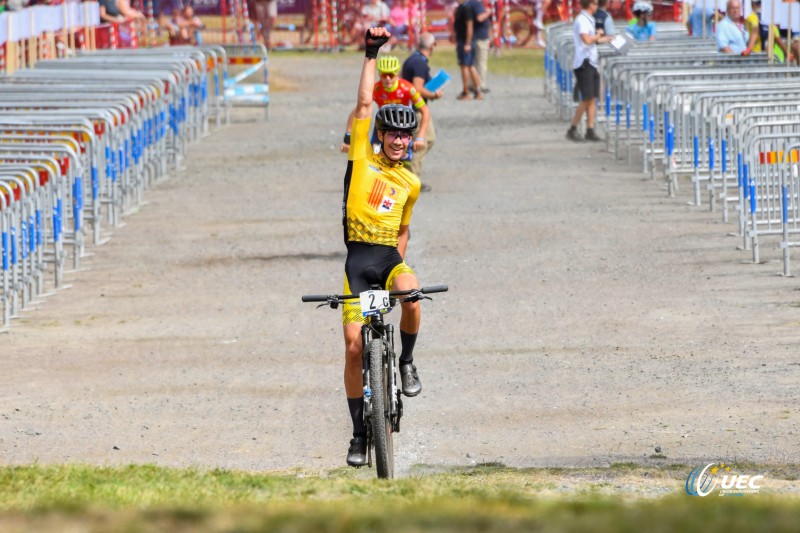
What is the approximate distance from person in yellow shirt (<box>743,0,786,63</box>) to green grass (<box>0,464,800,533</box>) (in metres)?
15.5

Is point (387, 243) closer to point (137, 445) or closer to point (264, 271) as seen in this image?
point (137, 445)

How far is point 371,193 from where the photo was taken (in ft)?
29.7

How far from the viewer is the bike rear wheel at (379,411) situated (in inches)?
333

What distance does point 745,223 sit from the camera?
51.9 ft

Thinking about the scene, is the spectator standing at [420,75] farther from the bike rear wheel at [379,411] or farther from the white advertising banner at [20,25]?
the bike rear wheel at [379,411]

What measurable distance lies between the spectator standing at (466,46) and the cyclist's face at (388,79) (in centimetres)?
1651

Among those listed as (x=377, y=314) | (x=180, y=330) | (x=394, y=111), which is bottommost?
(x=180, y=330)

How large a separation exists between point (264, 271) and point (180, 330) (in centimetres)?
258

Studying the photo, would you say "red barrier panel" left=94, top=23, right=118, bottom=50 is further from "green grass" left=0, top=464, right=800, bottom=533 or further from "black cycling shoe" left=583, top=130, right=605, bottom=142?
"green grass" left=0, top=464, right=800, bottom=533

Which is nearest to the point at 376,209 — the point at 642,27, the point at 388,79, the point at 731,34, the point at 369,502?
the point at 369,502

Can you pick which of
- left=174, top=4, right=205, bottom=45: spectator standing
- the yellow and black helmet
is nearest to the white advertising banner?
the yellow and black helmet

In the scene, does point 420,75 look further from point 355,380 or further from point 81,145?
point 355,380

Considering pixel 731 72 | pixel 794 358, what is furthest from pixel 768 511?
pixel 731 72

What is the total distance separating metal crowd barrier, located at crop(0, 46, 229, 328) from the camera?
46.8 ft
